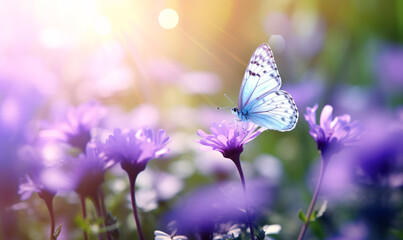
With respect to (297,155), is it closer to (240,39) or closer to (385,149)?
(385,149)

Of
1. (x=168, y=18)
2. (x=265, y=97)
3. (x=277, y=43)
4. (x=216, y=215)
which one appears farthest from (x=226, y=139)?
(x=168, y=18)

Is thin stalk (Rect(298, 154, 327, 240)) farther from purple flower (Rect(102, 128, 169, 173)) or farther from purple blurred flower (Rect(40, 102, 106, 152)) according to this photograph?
purple blurred flower (Rect(40, 102, 106, 152))

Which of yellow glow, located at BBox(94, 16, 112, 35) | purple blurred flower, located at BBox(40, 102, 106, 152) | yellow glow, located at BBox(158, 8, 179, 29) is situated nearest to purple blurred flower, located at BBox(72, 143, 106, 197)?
purple blurred flower, located at BBox(40, 102, 106, 152)

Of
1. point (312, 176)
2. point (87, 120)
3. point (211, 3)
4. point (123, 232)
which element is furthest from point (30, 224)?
point (211, 3)

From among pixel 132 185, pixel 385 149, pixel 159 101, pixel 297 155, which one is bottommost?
pixel 297 155

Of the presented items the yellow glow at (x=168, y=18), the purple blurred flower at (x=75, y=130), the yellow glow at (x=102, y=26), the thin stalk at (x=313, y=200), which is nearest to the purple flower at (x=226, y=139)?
the thin stalk at (x=313, y=200)

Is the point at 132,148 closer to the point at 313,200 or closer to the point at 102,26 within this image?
the point at 313,200
